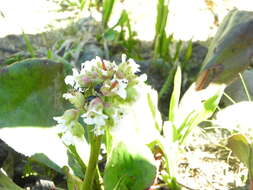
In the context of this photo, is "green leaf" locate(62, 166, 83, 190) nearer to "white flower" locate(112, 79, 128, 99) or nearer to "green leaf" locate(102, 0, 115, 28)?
"white flower" locate(112, 79, 128, 99)

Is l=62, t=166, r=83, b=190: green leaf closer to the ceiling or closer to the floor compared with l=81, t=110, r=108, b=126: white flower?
closer to the floor

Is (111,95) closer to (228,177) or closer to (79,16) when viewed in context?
(228,177)

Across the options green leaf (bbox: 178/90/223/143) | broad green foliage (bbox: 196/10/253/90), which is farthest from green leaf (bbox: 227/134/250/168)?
broad green foliage (bbox: 196/10/253/90)

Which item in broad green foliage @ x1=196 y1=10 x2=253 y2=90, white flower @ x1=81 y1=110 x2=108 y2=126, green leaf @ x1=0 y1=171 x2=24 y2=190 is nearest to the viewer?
white flower @ x1=81 y1=110 x2=108 y2=126

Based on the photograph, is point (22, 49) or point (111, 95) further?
point (22, 49)

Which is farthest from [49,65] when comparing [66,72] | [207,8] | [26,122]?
[207,8]

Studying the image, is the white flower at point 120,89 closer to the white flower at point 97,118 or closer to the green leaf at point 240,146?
the white flower at point 97,118

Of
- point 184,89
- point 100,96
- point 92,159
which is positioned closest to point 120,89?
point 100,96
